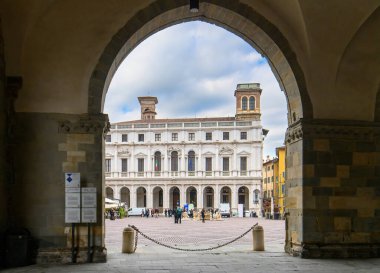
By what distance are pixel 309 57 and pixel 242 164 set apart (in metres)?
54.5

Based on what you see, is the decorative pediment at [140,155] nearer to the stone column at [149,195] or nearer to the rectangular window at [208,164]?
the stone column at [149,195]

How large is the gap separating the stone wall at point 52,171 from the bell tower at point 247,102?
63093 mm

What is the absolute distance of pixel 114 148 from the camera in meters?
66.9

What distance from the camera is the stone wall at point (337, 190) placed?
10.8m

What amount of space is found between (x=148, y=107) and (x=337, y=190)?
7130 cm

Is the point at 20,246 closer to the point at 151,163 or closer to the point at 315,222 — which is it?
the point at 315,222

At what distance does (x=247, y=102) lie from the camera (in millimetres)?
73250

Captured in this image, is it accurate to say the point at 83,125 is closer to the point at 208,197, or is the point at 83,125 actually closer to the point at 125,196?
the point at 208,197

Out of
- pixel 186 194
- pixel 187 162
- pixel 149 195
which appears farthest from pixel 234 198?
pixel 149 195

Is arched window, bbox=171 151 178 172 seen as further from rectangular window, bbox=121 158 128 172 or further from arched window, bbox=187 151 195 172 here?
rectangular window, bbox=121 158 128 172

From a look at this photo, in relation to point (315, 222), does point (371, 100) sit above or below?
above

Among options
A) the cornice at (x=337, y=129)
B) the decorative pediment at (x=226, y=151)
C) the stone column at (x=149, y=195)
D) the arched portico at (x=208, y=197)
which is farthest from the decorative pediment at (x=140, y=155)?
the cornice at (x=337, y=129)

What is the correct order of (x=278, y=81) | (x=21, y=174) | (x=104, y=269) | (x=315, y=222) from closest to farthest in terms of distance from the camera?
(x=104, y=269), (x=21, y=174), (x=315, y=222), (x=278, y=81)

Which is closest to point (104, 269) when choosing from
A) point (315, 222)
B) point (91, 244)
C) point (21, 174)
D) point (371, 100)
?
point (91, 244)
